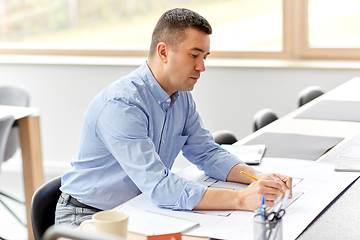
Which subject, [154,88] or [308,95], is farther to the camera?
[308,95]

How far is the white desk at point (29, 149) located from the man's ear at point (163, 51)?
61.3 inches

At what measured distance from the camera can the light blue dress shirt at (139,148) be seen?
1347 millimetres

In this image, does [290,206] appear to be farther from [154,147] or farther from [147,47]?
[147,47]

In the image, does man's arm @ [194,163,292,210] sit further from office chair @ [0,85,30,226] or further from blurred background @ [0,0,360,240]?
office chair @ [0,85,30,226]

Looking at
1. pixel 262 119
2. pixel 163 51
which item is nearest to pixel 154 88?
pixel 163 51

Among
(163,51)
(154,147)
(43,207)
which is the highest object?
(163,51)

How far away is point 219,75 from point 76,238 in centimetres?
300

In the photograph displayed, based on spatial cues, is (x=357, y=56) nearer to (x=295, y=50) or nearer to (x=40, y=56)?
(x=295, y=50)

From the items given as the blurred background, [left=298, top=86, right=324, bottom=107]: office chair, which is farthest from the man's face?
the blurred background

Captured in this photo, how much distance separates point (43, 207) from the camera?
5.16ft

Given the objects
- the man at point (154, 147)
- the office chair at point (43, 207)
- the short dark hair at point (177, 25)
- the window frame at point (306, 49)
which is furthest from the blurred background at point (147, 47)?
the short dark hair at point (177, 25)

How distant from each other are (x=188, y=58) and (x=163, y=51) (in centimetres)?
9

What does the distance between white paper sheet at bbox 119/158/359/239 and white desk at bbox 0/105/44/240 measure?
1.48 m

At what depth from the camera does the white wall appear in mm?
3484
